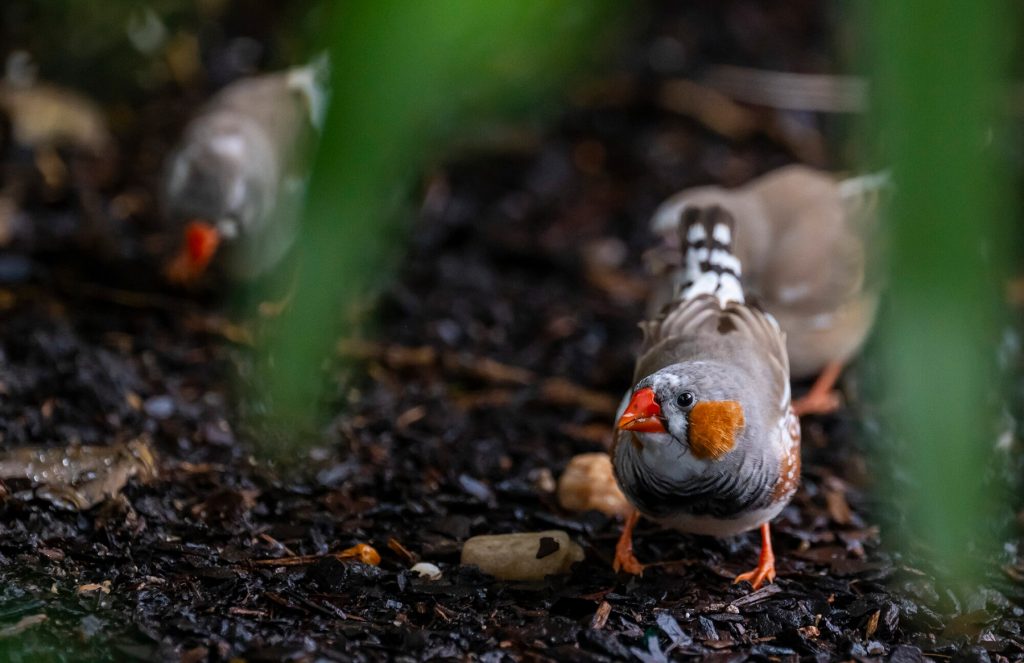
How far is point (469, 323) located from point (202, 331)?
43.2 inches

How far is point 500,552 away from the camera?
3.09 metres

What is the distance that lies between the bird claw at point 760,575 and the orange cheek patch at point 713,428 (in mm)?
433

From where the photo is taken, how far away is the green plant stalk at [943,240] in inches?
15.5

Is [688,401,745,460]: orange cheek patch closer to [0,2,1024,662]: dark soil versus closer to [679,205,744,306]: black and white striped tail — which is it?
[0,2,1024,662]: dark soil

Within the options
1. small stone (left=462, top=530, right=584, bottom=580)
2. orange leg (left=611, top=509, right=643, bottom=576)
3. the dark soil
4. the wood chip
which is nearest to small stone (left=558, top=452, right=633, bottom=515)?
the dark soil

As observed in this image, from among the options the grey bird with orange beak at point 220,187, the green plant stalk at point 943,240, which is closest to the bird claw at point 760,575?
the grey bird with orange beak at point 220,187

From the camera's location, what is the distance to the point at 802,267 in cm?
446

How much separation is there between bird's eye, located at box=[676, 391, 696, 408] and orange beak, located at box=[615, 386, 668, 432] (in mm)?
57

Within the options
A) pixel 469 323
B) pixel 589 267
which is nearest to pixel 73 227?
pixel 469 323

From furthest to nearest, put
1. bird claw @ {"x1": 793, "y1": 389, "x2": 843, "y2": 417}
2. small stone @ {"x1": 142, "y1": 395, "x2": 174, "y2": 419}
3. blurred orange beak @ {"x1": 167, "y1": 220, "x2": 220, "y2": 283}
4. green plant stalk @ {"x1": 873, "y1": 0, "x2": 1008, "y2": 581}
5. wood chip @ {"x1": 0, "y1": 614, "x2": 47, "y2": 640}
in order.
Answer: blurred orange beak @ {"x1": 167, "y1": 220, "x2": 220, "y2": 283}, bird claw @ {"x1": 793, "y1": 389, "x2": 843, "y2": 417}, small stone @ {"x1": 142, "y1": 395, "x2": 174, "y2": 419}, wood chip @ {"x1": 0, "y1": 614, "x2": 47, "y2": 640}, green plant stalk @ {"x1": 873, "y1": 0, "x2": 1008, "y2": 581}

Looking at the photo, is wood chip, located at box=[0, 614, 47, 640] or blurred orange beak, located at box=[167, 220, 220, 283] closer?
wood chip, located at box=[0, 614, 47, 640]

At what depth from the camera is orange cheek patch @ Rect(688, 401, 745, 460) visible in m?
2.90

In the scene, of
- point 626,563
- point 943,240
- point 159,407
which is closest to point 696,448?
point 626,563

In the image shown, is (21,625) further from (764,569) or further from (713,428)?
(764,569)
